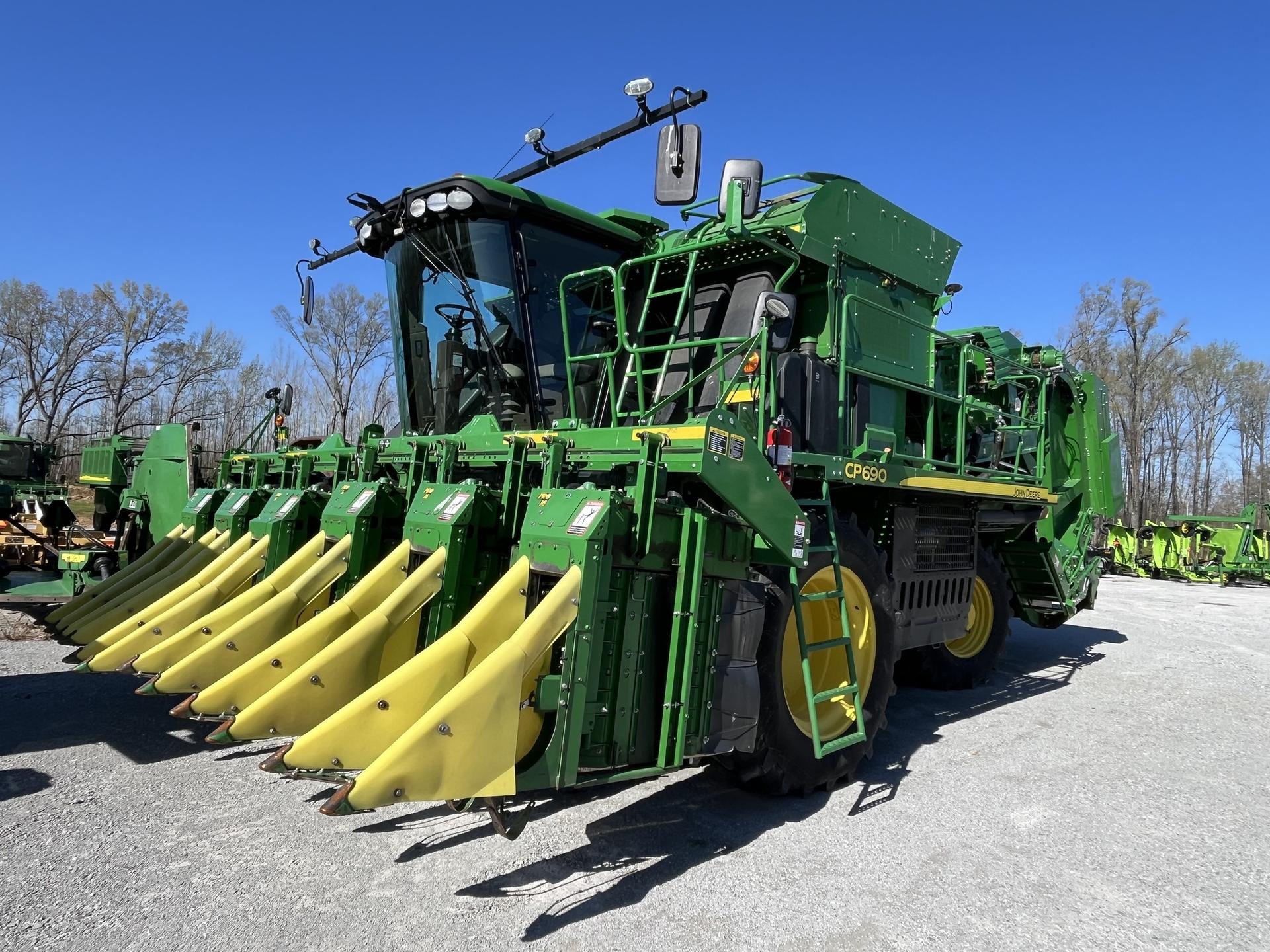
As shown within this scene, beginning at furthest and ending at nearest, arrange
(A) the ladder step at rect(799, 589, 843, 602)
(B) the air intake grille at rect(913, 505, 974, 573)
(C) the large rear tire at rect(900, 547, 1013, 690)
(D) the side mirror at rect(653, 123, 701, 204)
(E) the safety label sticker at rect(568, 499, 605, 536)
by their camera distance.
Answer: (C) the large rear tire at rect(900, 547, 1013, 690) → (B) the air intake grille at rect(913, 505, 974, 573) → (A) the ladder step at rect(799, 589, 843, 602) → (D) the side mirror at rect(653, 123, 701, 204) → (E) the safety label sticker at rect(568, 499, 605, 536)

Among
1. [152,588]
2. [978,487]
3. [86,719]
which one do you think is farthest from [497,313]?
[86,719]

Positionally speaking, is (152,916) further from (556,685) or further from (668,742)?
(668,742)

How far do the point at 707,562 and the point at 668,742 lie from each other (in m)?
0.75

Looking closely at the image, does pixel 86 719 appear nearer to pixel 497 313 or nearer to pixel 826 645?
pixel 497 313

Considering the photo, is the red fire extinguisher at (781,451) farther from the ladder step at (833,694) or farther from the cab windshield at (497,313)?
the cab windshield at (497,313)

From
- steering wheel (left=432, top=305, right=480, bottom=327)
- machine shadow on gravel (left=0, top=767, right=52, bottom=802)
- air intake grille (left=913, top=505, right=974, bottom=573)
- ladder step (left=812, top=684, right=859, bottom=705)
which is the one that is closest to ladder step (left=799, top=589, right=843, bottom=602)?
ladder step (left=812, top=684, right=859, bottom=705)

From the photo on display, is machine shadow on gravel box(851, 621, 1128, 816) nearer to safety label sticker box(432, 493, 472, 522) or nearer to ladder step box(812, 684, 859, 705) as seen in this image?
ladder step box(812, 684, 859, 705)

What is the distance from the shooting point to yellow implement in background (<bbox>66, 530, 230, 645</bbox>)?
4766 mm

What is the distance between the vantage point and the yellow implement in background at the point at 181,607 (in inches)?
164

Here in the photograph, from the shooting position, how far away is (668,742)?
321 centimetres

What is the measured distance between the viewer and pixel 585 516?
3133 mm

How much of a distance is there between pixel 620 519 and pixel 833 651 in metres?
2.02

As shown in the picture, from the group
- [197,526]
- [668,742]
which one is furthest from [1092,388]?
[197,526]

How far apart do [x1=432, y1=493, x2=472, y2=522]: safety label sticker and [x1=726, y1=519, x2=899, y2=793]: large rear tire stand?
153 cm
